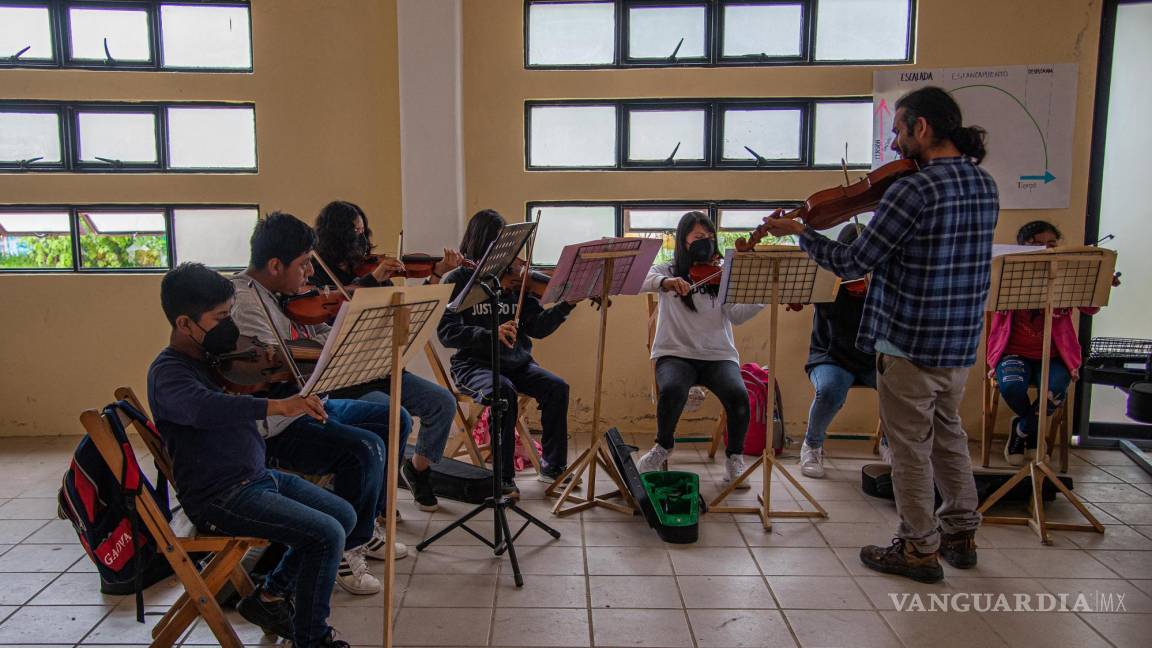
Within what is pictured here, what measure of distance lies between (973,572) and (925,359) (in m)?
0.84

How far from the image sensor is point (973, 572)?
275cm

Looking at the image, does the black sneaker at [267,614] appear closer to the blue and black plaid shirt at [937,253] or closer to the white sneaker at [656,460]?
the white sneaker at [656,460]

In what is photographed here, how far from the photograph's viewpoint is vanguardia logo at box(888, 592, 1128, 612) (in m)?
2.48

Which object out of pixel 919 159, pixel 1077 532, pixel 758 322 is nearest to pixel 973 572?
pixel 1077 532

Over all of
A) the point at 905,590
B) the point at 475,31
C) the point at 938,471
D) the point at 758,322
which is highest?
the point at 475,31

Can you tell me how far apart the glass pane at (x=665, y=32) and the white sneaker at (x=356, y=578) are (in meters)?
3.06

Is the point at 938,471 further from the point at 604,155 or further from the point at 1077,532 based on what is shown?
the point at 604,155

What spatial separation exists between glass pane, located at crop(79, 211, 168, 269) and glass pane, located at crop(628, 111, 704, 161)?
273cm

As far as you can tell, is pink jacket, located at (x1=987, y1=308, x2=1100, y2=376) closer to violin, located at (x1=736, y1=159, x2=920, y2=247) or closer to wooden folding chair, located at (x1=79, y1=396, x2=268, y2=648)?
violin, located at (x1=736, y1=159, x2=920, y2=247)

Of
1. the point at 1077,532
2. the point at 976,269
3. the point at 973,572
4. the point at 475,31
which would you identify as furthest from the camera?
the point at 475,31

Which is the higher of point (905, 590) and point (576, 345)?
point (576, 345)

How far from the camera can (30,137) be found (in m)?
4.31

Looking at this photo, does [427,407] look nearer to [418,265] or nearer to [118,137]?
[418,265]

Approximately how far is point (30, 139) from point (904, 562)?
15.9 ft
